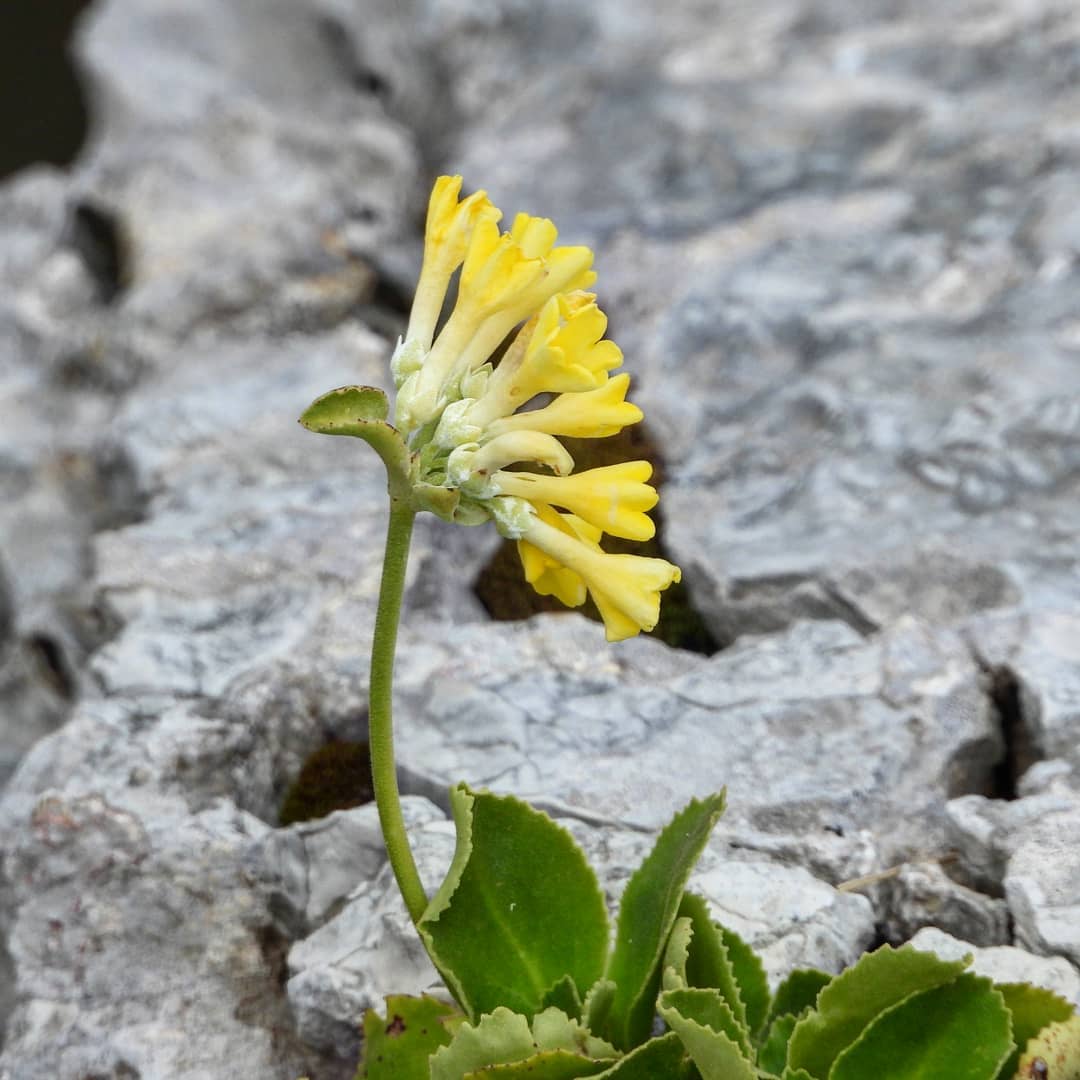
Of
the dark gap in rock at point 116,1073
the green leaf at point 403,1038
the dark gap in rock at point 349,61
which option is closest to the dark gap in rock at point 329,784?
the dark gap in rock at point 116,1073

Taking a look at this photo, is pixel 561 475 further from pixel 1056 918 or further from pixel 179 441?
pixel 179 441

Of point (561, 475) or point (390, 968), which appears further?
point (390, 968)

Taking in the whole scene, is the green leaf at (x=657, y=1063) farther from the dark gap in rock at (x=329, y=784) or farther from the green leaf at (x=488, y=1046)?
the dark gap in rock at (x=329, y=784)

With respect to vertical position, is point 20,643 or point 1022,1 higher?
point 1022,1

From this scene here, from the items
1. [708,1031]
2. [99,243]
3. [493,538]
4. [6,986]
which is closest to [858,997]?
[708,1031]

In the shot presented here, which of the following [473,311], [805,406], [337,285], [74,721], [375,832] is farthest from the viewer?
[337,285]

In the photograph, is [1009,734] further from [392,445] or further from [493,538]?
[392,445]

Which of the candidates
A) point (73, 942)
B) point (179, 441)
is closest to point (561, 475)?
point (73, 942)
